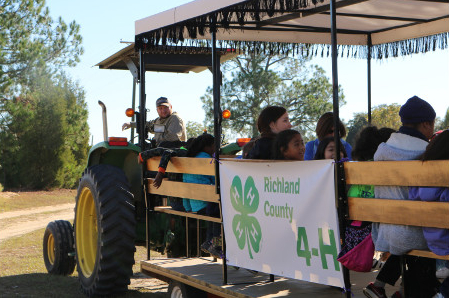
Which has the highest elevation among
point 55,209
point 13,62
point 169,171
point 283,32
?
point 13,62

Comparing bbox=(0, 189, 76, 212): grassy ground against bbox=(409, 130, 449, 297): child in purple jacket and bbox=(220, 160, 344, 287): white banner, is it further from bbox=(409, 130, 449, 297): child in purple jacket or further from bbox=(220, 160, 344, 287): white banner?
bbox=(409, 130, 449, 297): child in purple jacket

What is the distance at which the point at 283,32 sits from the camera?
8133 millimetres

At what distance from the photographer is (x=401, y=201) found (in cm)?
424

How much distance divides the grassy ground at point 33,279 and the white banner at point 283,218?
2.69 metres

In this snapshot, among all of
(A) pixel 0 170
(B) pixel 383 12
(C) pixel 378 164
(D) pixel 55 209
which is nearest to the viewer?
(C) pixel 378 164

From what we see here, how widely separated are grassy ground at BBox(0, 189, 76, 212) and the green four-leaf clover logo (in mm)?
20404

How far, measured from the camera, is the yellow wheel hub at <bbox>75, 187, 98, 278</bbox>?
8336 mm

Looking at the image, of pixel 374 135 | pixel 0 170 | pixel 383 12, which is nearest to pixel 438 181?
pixel 374 135

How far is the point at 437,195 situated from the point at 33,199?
27.5 metres

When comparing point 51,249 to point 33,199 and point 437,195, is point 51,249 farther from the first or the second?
point 33,199

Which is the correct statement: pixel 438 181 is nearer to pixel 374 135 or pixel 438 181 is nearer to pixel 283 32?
pixel 374 135

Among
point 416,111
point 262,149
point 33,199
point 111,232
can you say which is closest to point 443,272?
point 416,111

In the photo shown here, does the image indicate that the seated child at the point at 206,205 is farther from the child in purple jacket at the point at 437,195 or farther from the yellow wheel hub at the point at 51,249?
the yellow wheel hub at the point at 51,249

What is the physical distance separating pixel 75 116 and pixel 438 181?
115 ft
